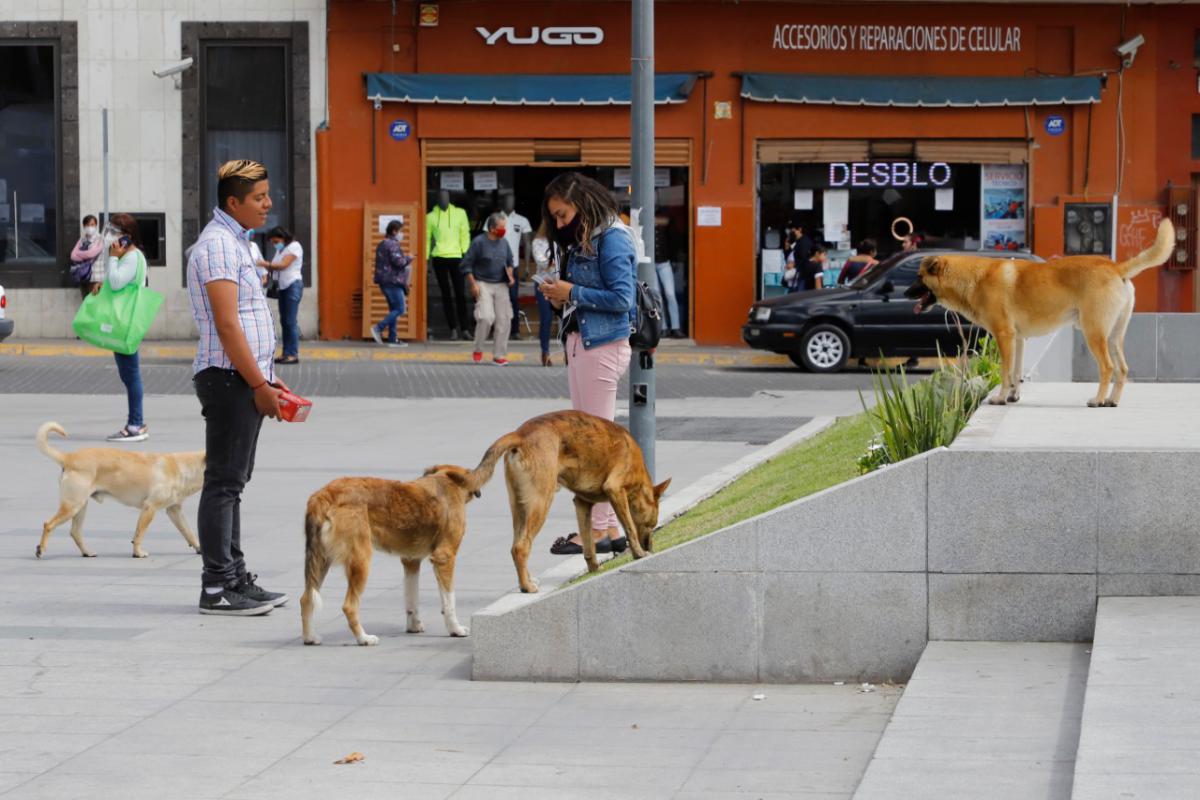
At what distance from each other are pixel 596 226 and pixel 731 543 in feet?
6.98

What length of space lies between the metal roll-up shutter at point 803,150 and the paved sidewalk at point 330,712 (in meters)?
17.6

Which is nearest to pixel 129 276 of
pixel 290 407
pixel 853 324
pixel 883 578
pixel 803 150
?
pixel 290 407

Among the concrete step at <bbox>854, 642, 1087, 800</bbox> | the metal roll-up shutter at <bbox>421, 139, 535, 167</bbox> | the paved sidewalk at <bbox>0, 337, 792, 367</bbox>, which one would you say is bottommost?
→ the concrete step at <bbox>854, 642, 1087, 800</bbox>

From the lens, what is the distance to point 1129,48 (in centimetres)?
2803

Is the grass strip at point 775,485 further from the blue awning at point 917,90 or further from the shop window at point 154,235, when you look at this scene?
the shop window at point 154,235

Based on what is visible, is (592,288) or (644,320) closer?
(592,288)

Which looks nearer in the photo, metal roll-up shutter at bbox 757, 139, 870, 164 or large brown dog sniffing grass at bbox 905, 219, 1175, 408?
large brown dog sniffing grass at bbox 905, 219, 1175, 408

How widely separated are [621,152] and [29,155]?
8.17 meters

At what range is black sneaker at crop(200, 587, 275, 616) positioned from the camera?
911 cm

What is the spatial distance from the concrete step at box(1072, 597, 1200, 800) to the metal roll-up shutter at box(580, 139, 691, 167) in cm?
2069

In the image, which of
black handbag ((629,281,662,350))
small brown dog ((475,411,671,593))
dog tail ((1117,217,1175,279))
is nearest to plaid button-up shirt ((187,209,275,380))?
small brown dog ((475,411,671,593))

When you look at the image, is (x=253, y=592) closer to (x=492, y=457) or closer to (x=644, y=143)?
(x=492, y=457)

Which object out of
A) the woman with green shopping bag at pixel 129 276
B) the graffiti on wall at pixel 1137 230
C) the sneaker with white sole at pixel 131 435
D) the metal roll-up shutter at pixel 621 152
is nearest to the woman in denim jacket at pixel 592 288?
the woman with green shopping bag at pixel 129 276

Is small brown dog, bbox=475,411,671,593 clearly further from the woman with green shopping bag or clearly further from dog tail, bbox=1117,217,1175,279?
the woman with green shopping bag
